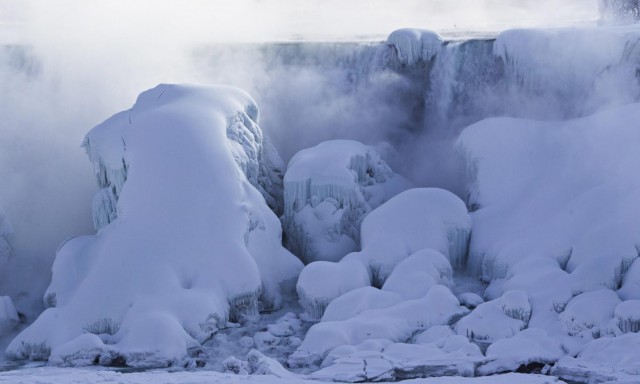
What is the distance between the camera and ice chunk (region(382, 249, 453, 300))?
12.8 meters

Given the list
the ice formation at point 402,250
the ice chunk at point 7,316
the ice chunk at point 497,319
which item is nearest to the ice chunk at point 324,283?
the ice formation at point 402,250

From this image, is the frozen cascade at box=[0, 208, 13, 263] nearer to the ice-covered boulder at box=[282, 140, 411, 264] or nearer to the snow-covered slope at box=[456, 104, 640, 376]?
the ice-covered boulder at box=[282, 140, 411, 264]

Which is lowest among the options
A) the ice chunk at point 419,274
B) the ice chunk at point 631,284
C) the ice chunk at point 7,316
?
the ice chunk at point 7,316

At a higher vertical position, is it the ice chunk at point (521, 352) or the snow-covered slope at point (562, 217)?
the snow-covered slope at point (562, 217)

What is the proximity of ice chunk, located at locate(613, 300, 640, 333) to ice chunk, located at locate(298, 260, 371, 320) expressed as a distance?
11.5ft

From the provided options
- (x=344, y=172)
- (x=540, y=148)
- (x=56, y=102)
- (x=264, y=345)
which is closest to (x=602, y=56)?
(x=540, y=148)

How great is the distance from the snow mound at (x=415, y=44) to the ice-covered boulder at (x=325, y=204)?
128 inches

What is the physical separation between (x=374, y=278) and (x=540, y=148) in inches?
139

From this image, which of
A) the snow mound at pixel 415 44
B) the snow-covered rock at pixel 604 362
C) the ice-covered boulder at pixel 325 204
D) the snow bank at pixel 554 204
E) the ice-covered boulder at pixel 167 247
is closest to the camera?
the snow-covered rock at pixel 604 362

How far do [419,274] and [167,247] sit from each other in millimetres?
3488

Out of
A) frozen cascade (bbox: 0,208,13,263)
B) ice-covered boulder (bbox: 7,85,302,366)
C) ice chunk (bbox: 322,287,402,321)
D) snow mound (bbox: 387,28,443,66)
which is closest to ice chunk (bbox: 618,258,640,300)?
ice chunk (bbox: 322,287,402,321)

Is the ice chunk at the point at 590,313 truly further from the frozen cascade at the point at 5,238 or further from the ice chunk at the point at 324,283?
the frozen cascade at the point at 5,238

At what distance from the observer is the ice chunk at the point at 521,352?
35.6ft

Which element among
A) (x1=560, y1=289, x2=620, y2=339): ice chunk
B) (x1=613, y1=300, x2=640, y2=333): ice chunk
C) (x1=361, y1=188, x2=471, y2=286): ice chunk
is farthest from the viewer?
(x1=361, y1=188, x2=471, y2=286): ice chunk
